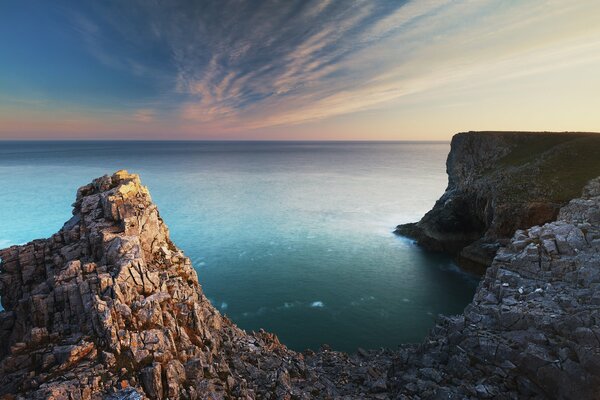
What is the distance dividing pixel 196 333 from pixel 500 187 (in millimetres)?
69424

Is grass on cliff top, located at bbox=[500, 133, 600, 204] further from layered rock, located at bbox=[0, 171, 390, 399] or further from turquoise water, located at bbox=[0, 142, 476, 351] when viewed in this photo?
layered rock, located at bbox=[0, 171, 390, 399]

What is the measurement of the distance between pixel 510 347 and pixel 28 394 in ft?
116

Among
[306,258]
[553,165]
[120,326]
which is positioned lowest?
[306,258]

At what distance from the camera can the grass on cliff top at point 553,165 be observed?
5969 cm

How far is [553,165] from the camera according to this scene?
68875mm

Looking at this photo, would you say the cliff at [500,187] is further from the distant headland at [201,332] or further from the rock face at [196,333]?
the rock face at [196,333]

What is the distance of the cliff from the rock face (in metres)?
24.3

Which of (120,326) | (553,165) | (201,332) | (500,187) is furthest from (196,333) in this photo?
(553,165)

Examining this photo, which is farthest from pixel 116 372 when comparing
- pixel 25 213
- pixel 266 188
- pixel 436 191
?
pixel 436 191

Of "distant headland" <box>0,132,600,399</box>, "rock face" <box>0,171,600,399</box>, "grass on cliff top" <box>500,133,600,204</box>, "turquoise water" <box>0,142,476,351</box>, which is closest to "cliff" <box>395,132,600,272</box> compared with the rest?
"grass on cliff top" <box>500,133,600,204</box>

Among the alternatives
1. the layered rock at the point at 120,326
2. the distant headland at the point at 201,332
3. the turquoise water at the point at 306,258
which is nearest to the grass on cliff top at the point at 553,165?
the distant headland at the point at 201,332

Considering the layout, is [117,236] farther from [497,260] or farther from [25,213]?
[25,213]

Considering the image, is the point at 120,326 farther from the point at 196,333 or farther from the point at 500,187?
the point at 500,187

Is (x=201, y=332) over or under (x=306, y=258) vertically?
over
